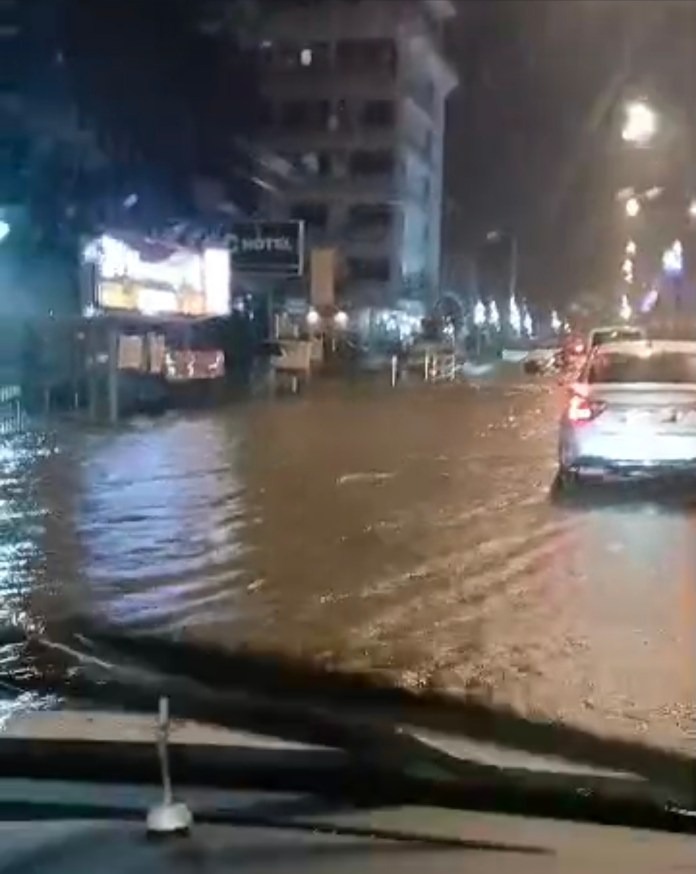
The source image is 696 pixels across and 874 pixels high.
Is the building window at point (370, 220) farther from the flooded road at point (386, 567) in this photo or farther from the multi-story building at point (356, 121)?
the flooded road at point (386, 567)

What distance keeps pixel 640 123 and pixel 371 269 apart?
5770 centimetres

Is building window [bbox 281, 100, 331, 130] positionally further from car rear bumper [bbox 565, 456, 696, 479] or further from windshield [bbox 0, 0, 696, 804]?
car rear bumper [bbox 565, 456, 696, 479]

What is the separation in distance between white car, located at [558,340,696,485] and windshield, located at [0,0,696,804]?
0.05m

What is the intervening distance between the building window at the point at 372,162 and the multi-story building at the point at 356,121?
0.19 feet

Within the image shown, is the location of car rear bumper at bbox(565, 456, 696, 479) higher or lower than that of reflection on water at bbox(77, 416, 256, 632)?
higher

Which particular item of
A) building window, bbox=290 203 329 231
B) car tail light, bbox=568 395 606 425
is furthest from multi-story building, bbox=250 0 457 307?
car tail light, bbox=568 395 606 425

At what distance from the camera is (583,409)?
19.5 m

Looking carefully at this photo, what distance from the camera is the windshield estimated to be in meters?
11.8

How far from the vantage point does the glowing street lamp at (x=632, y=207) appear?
271 ft

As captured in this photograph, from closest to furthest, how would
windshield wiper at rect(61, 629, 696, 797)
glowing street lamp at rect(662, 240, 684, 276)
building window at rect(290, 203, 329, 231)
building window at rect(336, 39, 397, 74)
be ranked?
windshield wiper at rect(61, 629, 696, 797), glowing street lamp at rect(662, 240, 684, 276), building window at rect(290, 203, 329, 231), building window at rect(336, 39, 397, 74)

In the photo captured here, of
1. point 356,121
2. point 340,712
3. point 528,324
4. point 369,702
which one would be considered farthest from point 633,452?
point 528,324

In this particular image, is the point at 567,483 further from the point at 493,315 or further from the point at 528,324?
the point at 528,324

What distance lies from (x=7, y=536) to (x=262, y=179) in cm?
6718

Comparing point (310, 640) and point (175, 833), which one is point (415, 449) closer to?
point (310, 640)
